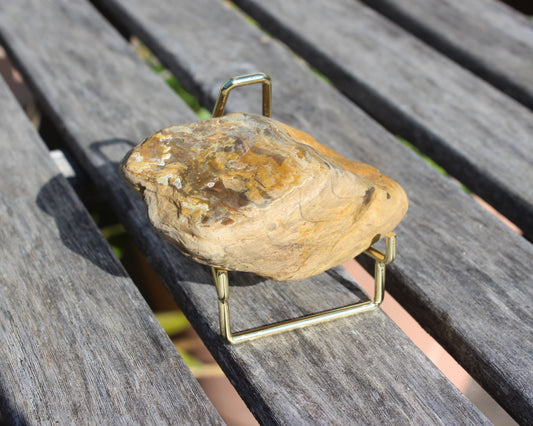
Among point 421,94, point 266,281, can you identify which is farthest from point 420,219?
point 421,94

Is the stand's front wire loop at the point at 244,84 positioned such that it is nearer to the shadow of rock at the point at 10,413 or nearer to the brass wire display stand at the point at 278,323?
the brass wire display stand at the point at 278,323

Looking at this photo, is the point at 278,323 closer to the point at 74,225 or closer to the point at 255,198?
the point at 255,198

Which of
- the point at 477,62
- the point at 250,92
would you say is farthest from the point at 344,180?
A: the point at 477,62

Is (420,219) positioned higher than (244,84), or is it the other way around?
(244,84)

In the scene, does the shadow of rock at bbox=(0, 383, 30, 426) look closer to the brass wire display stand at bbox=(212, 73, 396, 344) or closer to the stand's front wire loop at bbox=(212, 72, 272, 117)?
the brass wire display stand at bbox=(212, 73, 396, 344)

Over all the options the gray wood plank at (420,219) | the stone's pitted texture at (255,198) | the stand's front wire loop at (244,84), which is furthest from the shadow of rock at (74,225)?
the gray wood plank at (420,219)

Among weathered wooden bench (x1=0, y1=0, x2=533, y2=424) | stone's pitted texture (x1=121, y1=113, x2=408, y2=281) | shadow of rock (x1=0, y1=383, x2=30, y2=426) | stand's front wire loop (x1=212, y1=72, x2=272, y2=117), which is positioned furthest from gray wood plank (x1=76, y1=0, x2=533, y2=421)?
shadow of rock (x1=0, y1=383, x2=30, y2=426)
